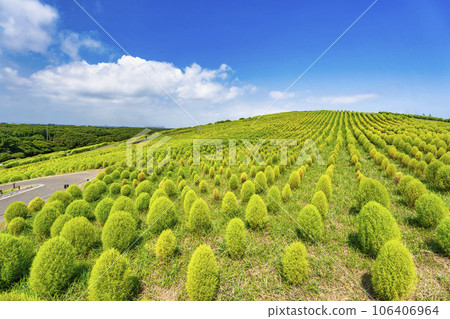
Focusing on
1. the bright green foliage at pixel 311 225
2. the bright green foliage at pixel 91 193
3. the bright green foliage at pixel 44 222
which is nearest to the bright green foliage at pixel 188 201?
the bright green foliage at pixel 311 225

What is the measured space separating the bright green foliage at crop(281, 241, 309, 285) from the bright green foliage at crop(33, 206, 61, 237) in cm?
843

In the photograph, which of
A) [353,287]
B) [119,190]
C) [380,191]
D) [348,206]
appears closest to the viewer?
[353,287]

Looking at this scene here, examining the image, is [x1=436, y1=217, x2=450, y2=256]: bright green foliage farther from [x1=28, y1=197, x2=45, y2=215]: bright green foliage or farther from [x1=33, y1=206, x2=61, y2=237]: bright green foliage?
[x1=28, y1=197, x2=45, y2=215]: bright green foliage

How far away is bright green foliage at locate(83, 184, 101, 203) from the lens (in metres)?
10.7

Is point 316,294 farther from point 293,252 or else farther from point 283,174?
point 283,174

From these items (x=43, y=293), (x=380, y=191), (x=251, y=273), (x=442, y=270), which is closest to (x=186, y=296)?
(x=251, y=273)

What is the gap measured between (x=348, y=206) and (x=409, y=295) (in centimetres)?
413

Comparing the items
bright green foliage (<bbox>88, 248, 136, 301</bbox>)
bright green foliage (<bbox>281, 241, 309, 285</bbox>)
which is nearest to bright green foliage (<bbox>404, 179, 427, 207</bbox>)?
bright green foliage (<bbox>281, 241, 309, 285</bbox>)

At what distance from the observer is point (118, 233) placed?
529cm

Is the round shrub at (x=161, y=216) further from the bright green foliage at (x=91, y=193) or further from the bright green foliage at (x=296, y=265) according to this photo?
the bright green foliage at (x=91, y=193)

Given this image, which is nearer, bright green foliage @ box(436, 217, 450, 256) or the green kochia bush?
the green kochia bush

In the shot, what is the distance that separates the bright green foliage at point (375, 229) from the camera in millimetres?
4484

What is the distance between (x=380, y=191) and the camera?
626cm

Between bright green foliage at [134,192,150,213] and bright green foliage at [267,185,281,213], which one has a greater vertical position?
bright green foliage at [267,185,281,213]
